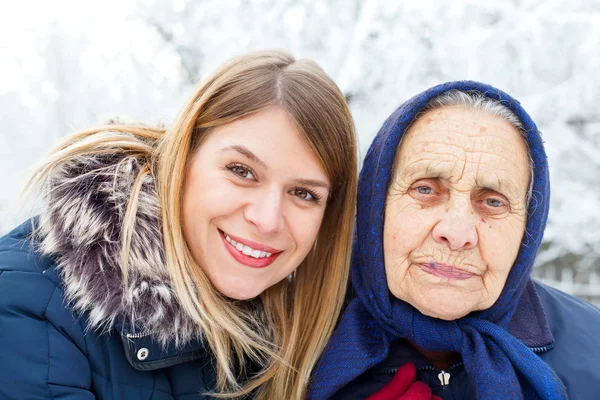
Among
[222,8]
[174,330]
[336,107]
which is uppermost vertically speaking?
[222,8]

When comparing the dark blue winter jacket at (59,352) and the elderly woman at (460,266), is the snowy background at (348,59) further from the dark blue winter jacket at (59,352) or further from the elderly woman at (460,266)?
the dark blue winter jacket at (59,352)

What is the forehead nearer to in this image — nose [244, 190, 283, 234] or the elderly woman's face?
the elderly woman's face

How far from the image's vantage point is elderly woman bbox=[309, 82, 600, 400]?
191 cm

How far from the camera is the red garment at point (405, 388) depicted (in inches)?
75.8

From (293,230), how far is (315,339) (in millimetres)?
462

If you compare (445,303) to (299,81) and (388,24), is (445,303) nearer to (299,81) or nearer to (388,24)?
(299,81)

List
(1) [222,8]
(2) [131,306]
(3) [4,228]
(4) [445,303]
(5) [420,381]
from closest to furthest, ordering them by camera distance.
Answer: (2) [131,306] < (4) [445,303] < (5) [420,381] < (3) [4,228] < (1) [222,8]

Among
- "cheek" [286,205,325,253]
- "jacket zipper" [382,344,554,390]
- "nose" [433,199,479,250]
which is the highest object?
"nose" [433,199,479,250]

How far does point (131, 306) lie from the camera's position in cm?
179

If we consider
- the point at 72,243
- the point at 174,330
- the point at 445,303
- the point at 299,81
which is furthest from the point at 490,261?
the point at 72,243

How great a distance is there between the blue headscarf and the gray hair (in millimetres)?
14

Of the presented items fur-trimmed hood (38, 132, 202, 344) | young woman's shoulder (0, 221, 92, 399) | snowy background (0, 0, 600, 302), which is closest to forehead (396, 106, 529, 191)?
fur-trimmed hood (38, 132, 202, 344)

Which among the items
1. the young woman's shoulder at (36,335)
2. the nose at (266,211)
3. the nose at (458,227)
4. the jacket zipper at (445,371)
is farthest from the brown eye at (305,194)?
the young woman's shoulder at (36,335)

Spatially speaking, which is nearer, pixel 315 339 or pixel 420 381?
pixel 420 381
